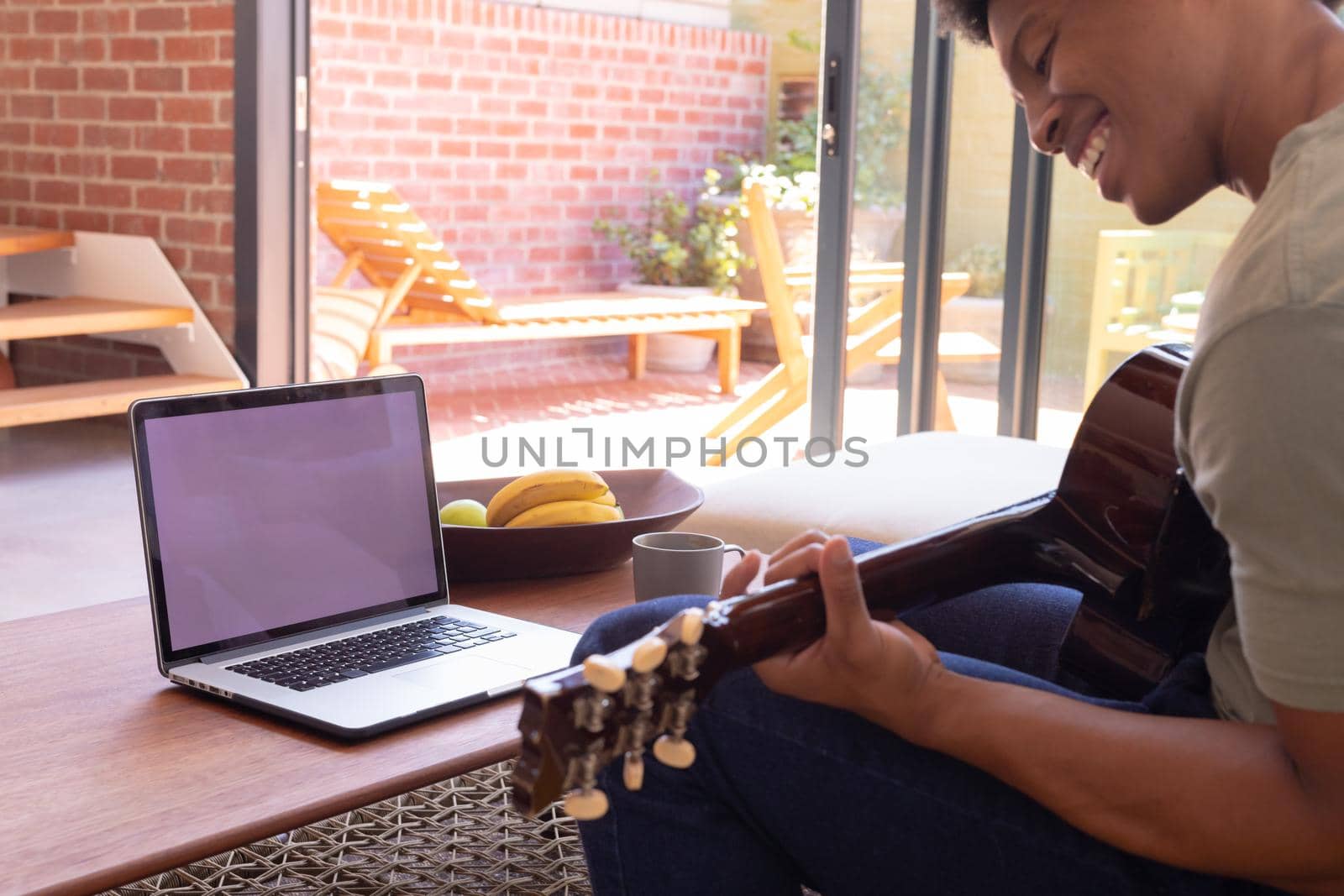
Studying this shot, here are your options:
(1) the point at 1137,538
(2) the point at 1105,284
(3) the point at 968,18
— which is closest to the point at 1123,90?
(3) the point at 968,18

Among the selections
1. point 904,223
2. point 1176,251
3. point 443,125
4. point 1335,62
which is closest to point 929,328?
point 904,223

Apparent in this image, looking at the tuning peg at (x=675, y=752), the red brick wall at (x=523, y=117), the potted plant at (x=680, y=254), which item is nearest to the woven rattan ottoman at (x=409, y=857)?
the tuning peg at (x=675, y=752)

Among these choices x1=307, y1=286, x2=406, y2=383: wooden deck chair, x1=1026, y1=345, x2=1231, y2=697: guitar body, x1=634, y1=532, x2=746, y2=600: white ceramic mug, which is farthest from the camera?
x1=307, y1=286, x2=406, y2=383: wooden deck chair

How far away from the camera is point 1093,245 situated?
12.9 feet

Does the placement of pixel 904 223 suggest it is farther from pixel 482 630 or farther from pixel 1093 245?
pixel 482 630

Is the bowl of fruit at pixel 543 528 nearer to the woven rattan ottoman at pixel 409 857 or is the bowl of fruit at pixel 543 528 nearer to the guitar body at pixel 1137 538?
the woven rattan ottoman at pixel 409 857

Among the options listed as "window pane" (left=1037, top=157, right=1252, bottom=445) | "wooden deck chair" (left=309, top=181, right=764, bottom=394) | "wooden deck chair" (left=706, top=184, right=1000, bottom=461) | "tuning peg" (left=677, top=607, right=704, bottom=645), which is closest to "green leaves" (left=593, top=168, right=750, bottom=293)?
"wooden deck chair" (left=309, top=181, right=764, bottom=394)

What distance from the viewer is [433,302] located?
5.50 metres

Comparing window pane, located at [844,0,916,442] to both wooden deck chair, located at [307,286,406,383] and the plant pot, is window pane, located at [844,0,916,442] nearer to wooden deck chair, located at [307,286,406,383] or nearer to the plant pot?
wooden deck chair, located at [307,286,406,383]

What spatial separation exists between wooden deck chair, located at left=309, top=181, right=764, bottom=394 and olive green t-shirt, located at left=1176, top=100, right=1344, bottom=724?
14.4 feet

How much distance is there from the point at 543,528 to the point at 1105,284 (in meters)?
2.82

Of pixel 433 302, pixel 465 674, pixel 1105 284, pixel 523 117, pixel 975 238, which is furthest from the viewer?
pixel 523 117

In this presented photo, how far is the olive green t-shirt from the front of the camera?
0.70 metres

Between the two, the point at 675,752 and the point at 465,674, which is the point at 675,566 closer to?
the point at 465,674
